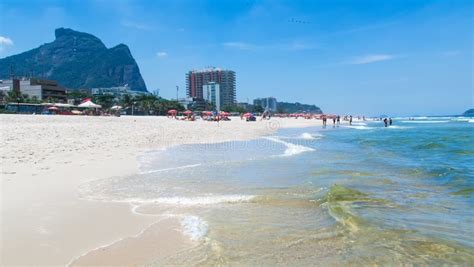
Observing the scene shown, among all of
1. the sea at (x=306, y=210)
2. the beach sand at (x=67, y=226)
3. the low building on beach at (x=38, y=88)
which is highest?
the low building on beach at (x=38, y=88)

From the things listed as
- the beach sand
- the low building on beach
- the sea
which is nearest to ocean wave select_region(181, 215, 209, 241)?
the sea

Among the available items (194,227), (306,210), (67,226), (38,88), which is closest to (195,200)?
(194,227)

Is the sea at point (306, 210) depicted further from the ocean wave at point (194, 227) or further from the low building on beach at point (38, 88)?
the low building on beach at point (38, 88)

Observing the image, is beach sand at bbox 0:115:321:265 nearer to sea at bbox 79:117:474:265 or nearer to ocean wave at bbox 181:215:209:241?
ocean wave at bbox 181:215:209:241

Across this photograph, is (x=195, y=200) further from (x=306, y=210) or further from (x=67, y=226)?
(x=67, y=226)

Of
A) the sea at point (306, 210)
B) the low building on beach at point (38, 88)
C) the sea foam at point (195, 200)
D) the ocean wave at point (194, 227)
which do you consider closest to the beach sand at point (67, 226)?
the ocean wave at point (194, 227)

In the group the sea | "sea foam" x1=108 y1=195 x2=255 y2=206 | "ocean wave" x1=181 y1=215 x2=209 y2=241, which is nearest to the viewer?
the sea
